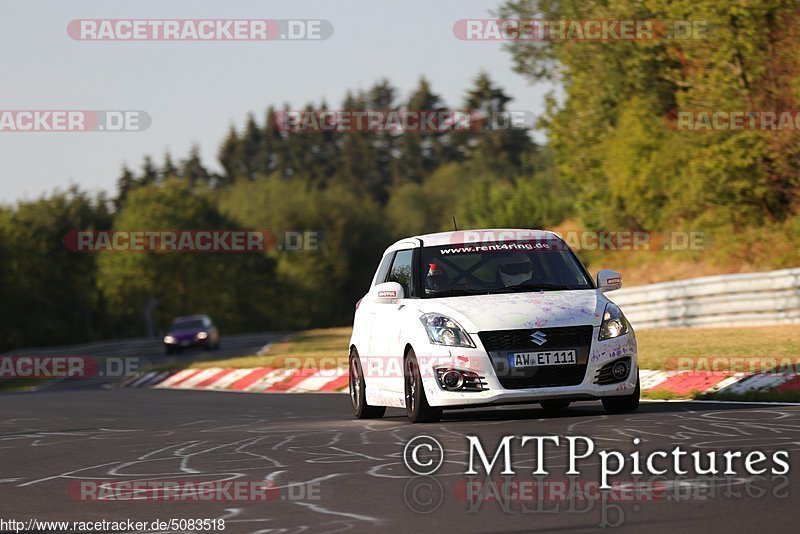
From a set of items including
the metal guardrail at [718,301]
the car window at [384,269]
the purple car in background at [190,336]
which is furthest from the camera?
the purple car in background at [190,336]

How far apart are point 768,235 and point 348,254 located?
80122 mm

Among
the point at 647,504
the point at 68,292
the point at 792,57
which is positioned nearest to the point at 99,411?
the point at 647,504

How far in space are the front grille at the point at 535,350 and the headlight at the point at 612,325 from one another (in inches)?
9.5

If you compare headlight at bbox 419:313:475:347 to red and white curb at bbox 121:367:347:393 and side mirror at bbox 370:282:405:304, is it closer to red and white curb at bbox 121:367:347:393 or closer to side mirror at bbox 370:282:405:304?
side mirror at bbox 370:282:405:304

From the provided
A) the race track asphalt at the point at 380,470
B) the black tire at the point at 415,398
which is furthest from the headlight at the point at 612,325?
the black tire at the point at 415,398

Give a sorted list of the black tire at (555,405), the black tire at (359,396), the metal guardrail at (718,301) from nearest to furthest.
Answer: the black tire at (555,405) → the black tire at (359,396) → the metal guardrail at (718,301)

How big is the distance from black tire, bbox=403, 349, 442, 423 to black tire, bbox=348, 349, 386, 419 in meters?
1.36

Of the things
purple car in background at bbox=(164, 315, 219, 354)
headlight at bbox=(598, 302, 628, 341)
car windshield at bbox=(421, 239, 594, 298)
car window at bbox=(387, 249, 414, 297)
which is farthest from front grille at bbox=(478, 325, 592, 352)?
purple car in background at bbox=(164, 315, 219, 354)

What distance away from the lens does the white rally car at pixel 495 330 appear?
1180cm

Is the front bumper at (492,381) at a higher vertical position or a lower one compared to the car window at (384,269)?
lower

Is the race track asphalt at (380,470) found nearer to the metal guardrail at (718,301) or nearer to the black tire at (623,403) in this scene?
the black tire at (623,403)

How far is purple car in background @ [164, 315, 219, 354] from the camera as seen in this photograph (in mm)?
53906

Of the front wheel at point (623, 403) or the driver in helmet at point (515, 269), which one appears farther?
the driver in helmet at point (515, 269)

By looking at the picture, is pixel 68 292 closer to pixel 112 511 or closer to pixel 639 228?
pixel 639 228
